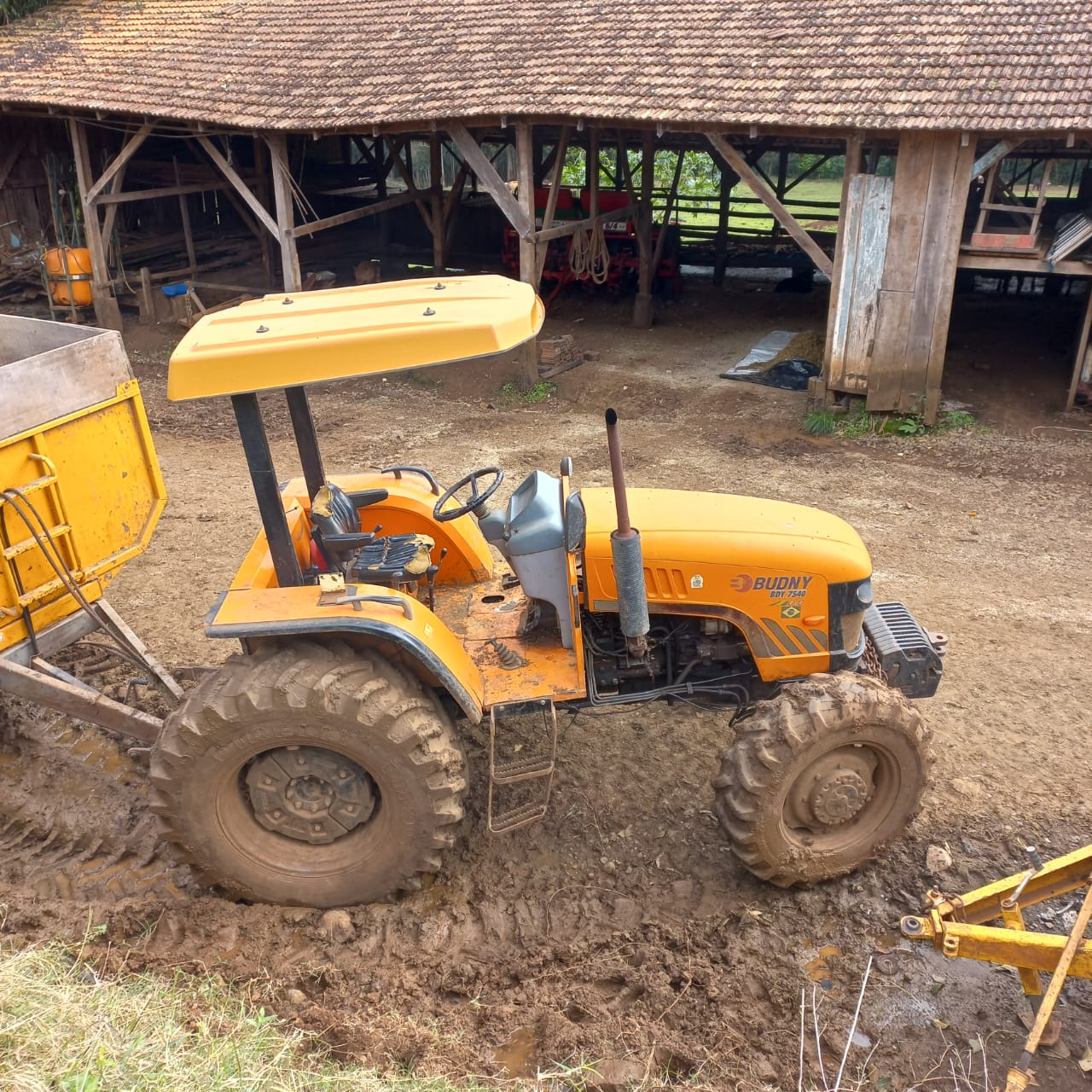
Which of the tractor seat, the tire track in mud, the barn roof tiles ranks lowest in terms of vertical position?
the tire track in mud

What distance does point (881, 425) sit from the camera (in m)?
9.80

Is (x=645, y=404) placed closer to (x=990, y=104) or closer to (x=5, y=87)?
(x=990, y=104)

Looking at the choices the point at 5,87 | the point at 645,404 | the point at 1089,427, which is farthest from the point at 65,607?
the point at 5,87

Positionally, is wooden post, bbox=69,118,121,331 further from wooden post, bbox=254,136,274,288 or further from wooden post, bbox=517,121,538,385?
wooden post, bbox=517,121,538,385

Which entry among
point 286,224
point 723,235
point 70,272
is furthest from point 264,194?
point 723,235

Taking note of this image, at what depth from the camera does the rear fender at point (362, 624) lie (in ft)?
11.1

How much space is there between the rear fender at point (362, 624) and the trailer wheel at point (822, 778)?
3.44 feet

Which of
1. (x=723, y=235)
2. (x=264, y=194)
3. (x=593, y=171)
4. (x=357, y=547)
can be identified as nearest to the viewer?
(x=357, y=547)

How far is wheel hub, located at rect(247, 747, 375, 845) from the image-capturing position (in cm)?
359

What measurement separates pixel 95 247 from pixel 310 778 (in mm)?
12358

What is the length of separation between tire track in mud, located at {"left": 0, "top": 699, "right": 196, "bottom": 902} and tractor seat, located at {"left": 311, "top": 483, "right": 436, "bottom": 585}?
1414 millimetres

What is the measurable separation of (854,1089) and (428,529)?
9.01 feet

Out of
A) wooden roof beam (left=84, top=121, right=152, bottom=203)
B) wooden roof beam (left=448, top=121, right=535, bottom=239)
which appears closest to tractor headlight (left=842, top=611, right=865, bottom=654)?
wooden roof beam (left=448, top=121, right=535, bottom=239)

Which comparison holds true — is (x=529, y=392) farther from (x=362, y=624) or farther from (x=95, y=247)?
(x=362, y=624)
